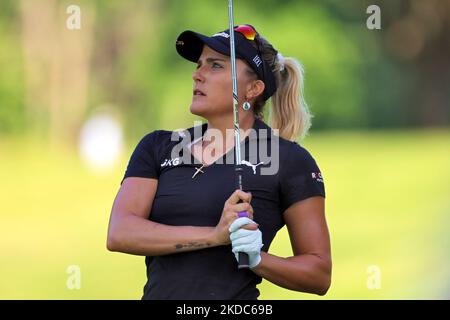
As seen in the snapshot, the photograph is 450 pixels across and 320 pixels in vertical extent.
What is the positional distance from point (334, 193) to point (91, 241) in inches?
162

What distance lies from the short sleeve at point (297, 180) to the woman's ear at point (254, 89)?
346mm

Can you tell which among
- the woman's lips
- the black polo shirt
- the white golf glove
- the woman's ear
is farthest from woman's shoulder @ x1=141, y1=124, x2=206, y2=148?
the white golf glove

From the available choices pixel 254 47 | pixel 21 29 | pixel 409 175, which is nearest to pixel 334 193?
pixel 409 175

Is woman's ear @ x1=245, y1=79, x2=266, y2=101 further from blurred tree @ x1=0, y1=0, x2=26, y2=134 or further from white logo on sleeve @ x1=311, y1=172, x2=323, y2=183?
blurred tree @ x1=0, y1=0, x2=26, y2=134

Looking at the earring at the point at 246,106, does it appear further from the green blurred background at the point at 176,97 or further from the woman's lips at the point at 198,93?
the green blurred background at the point at 176,97

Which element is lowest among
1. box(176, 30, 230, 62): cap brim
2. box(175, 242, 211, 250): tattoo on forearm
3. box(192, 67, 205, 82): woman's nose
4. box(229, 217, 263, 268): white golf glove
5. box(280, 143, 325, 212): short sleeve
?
box(175, 242, 211, 250): tattoo on forearm

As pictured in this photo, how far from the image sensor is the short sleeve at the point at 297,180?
3.40 meters

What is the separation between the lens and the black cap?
3.59 meters

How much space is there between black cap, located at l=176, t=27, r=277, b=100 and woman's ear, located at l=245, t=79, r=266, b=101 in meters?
0.02

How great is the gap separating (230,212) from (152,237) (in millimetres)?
294

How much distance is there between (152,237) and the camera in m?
3.28

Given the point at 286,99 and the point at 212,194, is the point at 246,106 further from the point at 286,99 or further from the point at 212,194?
the point at 212,194

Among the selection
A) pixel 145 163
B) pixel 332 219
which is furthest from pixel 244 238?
pixel 332 219

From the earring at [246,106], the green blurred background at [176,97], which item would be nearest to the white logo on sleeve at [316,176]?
the earring at [246,106]
